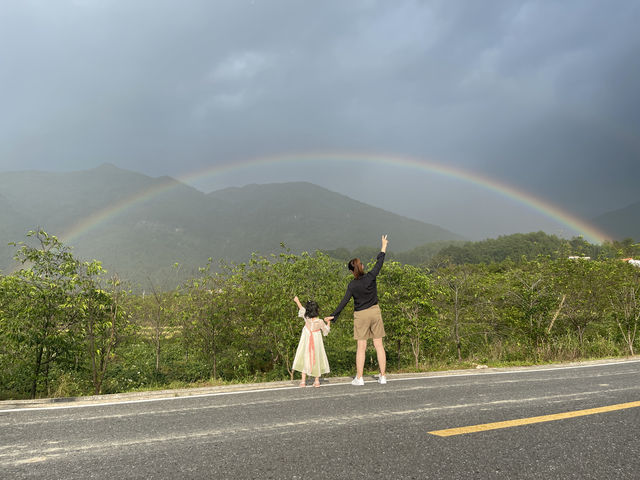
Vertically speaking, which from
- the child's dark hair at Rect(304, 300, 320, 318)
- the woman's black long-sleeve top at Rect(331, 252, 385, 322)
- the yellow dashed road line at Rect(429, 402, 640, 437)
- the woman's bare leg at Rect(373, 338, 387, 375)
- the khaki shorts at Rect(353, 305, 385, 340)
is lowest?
the yellow dashed road line at Rect(429, 402, 640, 437)

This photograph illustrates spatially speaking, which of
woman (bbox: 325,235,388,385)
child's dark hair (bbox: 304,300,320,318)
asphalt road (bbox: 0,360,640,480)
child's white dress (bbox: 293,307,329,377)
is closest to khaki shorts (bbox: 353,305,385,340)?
woman (bbox: 325,235,388,385)

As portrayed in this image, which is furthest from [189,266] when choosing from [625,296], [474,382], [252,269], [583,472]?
[625,296]

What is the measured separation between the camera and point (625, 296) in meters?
13.4

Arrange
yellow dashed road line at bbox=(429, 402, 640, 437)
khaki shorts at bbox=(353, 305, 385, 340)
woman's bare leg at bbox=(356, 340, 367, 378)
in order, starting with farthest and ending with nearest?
khaki shorts at bbox=(353, 305, 385, 340), woman's bare leg at bbox=(356, 340, 367, 378), yellow dashed road line at bbox=(429, 402, 640, 437)

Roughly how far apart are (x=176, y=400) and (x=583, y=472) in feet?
15.5

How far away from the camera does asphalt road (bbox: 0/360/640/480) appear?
291 cm

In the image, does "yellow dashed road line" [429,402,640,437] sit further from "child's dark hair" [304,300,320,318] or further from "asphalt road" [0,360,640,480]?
"child's dark hair" [304,300,320,318]

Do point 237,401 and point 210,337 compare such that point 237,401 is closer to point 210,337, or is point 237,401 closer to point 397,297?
point 210,337

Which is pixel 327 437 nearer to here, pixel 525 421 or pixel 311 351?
pixel 525 421

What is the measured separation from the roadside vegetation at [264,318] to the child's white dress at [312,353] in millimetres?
1921

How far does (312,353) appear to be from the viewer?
6977 mm

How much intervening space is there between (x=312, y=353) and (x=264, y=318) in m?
3.13

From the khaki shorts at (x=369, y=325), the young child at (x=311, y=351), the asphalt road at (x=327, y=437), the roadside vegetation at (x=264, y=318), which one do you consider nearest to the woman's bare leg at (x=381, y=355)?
the khaki shorts at (x=369, y=325)

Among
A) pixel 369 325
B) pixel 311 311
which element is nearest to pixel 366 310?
pixel 369 325
